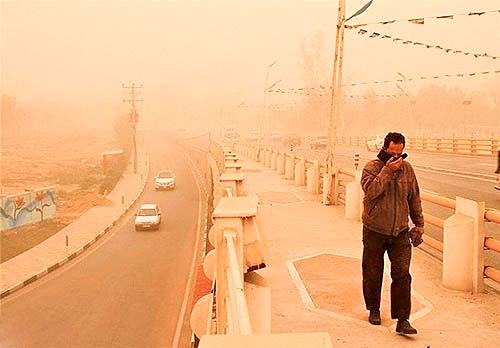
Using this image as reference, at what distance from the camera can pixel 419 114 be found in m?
120

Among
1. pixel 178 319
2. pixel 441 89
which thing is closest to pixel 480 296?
pixel 178 319

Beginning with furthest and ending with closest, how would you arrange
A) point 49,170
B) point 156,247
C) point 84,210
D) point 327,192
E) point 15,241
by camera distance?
1. point 49,170
2. point 84,210
3. point 15,241
4. point 156,247
5. point 327,192

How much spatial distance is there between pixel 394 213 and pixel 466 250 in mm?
2068

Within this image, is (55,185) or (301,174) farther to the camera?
(55,185)

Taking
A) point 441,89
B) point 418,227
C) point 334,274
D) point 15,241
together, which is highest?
point 441,89

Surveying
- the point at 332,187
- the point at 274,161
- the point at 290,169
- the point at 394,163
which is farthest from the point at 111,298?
the point at 394,163

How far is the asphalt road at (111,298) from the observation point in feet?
54.3

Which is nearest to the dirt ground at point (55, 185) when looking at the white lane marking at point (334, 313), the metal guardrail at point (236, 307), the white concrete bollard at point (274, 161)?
the white concrete bollard at point (274, 161)

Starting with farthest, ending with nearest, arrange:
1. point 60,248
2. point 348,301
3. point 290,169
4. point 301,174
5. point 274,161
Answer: point 60,248, point 274,161, point 290,169, point 301,174, point 348,301

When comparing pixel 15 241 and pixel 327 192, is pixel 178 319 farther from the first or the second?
pixel 15 241

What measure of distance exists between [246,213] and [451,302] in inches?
129

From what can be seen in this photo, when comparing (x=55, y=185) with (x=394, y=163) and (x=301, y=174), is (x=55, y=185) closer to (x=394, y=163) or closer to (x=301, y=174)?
(x=301, y=174)

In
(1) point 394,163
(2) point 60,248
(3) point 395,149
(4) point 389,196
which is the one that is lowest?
(2) point 60,248

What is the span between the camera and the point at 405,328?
479cm
